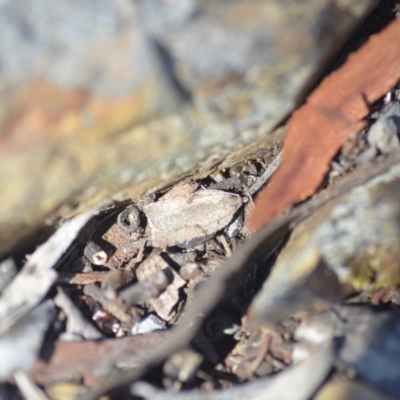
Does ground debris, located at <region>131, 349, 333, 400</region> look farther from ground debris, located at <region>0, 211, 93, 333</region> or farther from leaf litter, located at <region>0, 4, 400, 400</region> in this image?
ground debris, located at <region>0, 211, 93, 333</region>

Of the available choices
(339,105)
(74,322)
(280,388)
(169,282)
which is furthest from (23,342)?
(339,105)

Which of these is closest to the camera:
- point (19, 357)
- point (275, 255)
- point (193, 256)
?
point (19, 357)

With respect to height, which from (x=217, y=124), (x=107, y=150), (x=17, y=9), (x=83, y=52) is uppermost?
(x=17, y=9)

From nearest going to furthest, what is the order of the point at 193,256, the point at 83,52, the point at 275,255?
the point at 83,52 < the point at 275,255 < the point at 193,256

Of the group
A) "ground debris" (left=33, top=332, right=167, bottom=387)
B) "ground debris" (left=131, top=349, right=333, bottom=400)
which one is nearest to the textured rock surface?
"ground debris" (left=33, top=332, right=167, bottom=387)

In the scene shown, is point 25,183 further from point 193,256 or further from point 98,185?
point 193,256

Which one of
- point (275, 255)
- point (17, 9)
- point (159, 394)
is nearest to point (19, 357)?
point (159, 394)
